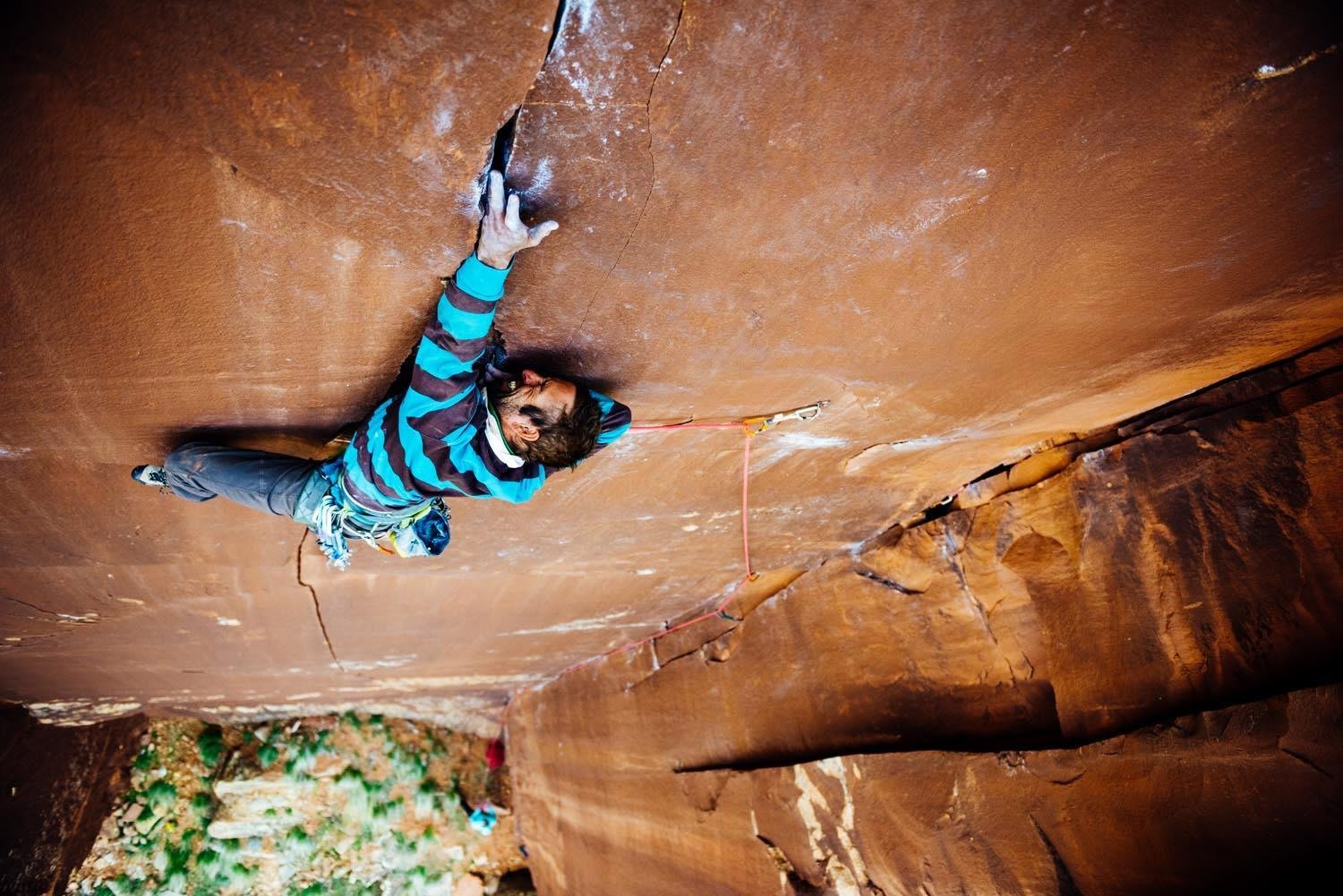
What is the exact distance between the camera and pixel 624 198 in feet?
4.36

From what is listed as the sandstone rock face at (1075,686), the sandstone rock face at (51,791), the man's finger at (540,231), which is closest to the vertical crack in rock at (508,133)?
the man's finger at (540,231)

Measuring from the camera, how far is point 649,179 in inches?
51.1

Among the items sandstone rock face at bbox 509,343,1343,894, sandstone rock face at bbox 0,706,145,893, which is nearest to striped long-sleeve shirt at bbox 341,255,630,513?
sandstone rock face at bbox 509,343,1343,894

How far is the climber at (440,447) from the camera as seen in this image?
1477 mm

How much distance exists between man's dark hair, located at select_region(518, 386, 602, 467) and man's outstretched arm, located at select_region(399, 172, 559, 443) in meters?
0.18

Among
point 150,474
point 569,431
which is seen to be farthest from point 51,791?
point 569,431

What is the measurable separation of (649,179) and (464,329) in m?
0.51

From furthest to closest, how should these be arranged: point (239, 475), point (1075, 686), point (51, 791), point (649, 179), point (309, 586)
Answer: point (51, 791), point (309, 586), point (1075, 686), point (239, 475), point (649, 179)

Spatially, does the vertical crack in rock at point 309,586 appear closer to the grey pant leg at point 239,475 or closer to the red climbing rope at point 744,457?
the grey pant leg at point 239,475

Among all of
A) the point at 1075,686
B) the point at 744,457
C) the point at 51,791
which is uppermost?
the point at 744,457

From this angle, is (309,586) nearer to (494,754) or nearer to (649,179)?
(649,179)

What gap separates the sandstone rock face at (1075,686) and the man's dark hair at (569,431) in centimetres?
167

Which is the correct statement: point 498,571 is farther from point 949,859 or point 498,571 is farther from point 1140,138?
point 1140,138

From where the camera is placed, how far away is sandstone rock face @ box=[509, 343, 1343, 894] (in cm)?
172
